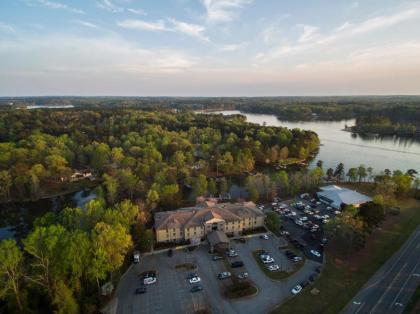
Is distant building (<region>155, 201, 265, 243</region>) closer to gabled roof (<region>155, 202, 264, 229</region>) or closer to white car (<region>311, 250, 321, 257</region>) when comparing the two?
gabled roof (<region>155, 202, 264, 229</region>)

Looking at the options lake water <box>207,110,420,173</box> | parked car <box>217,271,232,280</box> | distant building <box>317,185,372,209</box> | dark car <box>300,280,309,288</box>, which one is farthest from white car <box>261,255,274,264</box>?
lake water <box>207,110,420,173</box>

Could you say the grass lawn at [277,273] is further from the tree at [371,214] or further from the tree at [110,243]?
the tree at [110,243]

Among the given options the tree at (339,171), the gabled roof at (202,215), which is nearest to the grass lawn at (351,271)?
the gabled roof at (202,215)

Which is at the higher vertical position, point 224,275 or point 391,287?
point 391,287

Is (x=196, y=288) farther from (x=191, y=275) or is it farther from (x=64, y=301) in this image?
(x=64, y=301)

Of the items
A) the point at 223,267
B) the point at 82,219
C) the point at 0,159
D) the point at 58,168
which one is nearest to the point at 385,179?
the point at 223,267

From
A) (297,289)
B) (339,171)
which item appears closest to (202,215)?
(297,289)
